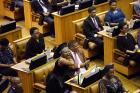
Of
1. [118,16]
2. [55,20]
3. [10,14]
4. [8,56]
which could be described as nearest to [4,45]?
[8,56]

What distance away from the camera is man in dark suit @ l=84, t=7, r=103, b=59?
8375mm

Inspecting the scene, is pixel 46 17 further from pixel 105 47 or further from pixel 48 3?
pixel 105 47

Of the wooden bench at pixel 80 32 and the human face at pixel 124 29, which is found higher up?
the human face at pixel 124 29

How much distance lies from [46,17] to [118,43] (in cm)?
249

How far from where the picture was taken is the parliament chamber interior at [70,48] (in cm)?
613

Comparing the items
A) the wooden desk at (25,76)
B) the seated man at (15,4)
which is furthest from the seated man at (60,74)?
the seated man at (15,4)

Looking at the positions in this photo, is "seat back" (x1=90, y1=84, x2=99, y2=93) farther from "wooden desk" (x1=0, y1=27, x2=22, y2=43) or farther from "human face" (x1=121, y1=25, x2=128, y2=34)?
"wooden desk" (x1=0, y1=27, x2=22, y2=43)

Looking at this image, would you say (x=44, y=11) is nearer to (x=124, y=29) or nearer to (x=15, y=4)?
(x=15, y=4)

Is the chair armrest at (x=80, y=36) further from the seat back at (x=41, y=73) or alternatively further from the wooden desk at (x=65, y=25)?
the seat back at (x=41, y=73)

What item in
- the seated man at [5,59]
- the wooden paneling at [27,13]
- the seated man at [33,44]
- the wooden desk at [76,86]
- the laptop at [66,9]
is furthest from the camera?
the wooden paneling at [27,13]

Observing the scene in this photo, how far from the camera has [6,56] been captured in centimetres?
729

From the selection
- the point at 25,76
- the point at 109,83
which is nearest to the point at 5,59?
the point at 25,76

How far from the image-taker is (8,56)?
7.32m

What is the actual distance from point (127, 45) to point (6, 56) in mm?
2337
